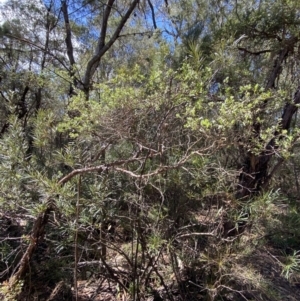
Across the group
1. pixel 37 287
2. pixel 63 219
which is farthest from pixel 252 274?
pixel 37 287

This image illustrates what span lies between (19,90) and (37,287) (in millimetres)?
4271

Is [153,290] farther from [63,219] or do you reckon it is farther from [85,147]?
[85,147]

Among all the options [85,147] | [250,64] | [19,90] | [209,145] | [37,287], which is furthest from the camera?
[19,90]

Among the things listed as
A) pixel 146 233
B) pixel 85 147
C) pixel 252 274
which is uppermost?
pixel 85 147

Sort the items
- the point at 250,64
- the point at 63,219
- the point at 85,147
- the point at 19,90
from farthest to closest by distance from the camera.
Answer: the point at 19,90 → the point at 250,64 → the point at 85,147 → the point at 63,219

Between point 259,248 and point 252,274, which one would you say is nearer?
point 252,274

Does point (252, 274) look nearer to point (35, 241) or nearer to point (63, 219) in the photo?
point (63, 219)

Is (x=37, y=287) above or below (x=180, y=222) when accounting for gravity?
below

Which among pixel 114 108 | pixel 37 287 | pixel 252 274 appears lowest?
pixel 37 287

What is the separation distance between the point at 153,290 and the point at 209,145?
1.40 meters

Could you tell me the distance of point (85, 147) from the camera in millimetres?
2586

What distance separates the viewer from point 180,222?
265 centimetres

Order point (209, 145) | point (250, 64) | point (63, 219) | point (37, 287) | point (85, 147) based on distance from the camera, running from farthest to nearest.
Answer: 1. point (250, 64)
2. point (37, 287)
3. point (85, 147)
4. point (63, 219)
5. point (209, 145)

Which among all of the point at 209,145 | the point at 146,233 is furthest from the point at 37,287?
the point at 209,145
